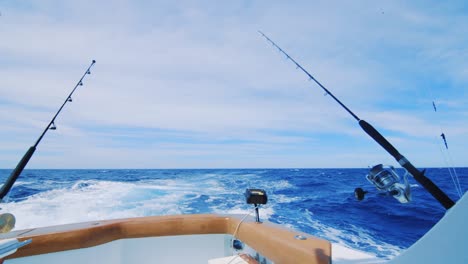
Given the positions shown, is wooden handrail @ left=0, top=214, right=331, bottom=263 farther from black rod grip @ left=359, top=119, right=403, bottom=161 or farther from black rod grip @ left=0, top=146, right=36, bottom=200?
black rod grip @ left=359, top=119, right=403, bottom=161

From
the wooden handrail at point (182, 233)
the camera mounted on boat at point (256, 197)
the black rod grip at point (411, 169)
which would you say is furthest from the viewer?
the camera mounted on boat at point (256, 197)

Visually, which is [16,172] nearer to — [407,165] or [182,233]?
[182,233]

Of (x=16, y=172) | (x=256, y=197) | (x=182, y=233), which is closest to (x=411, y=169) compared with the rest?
(x=256, y=197)

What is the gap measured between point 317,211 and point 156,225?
22.9ft

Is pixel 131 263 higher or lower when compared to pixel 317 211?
higher

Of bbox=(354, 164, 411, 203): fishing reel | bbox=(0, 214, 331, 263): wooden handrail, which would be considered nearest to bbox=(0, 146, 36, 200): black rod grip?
bbox=(0, 214, 331, 263): wooden handrail

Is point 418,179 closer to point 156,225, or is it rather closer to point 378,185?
point 378,185

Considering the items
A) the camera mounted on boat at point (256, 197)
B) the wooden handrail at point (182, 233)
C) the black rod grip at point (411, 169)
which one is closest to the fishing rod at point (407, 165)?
the black rod grip at point (411, 169)

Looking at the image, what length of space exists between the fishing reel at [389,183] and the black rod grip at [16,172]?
1.95 meters

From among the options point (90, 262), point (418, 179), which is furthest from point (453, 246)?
point (90, 262)

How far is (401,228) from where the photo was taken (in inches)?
244

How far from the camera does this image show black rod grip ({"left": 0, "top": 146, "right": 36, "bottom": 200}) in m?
1.37

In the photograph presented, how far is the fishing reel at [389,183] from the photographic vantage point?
1094mm

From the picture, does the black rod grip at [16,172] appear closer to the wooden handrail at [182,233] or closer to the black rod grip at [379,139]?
the wooden handrail at [182,233]
